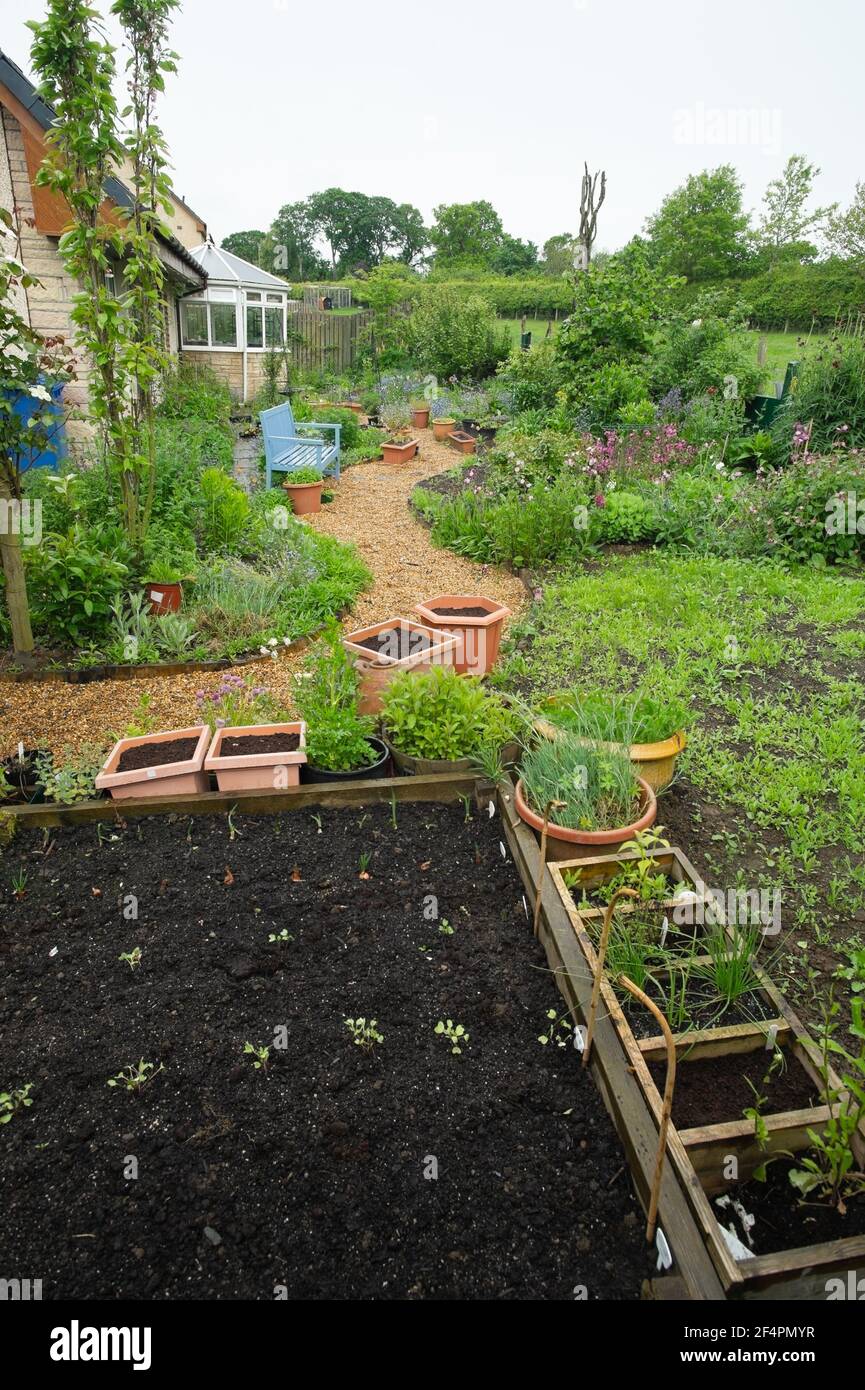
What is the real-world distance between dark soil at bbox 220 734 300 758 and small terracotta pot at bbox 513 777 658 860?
119 centimetres

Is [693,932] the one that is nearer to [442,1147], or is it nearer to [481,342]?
[442,1147]

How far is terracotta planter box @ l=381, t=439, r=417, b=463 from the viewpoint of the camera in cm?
1199

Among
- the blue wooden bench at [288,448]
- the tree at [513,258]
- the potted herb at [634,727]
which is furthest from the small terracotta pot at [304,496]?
the tree at [513,258]

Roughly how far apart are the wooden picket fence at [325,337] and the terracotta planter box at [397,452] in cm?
830

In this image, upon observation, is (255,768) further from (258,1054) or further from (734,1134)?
(734,1134)

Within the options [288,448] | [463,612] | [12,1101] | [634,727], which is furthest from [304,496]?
[12,1101]

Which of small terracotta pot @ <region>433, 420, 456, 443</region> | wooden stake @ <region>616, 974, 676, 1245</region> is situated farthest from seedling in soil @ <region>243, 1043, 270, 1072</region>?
small terracotta pot @ <region>433, 420, 456, 443</region>

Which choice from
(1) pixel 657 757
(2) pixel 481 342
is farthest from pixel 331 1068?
(2) pixel 481 342

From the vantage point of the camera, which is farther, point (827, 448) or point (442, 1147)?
point (827, 448)

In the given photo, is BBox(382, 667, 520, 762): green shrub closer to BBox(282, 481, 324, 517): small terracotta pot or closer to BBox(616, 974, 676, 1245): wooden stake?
BBox(616, 974, 676, 1245): wooden stake

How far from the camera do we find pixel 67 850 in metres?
3.25

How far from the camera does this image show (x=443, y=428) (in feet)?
45.4
